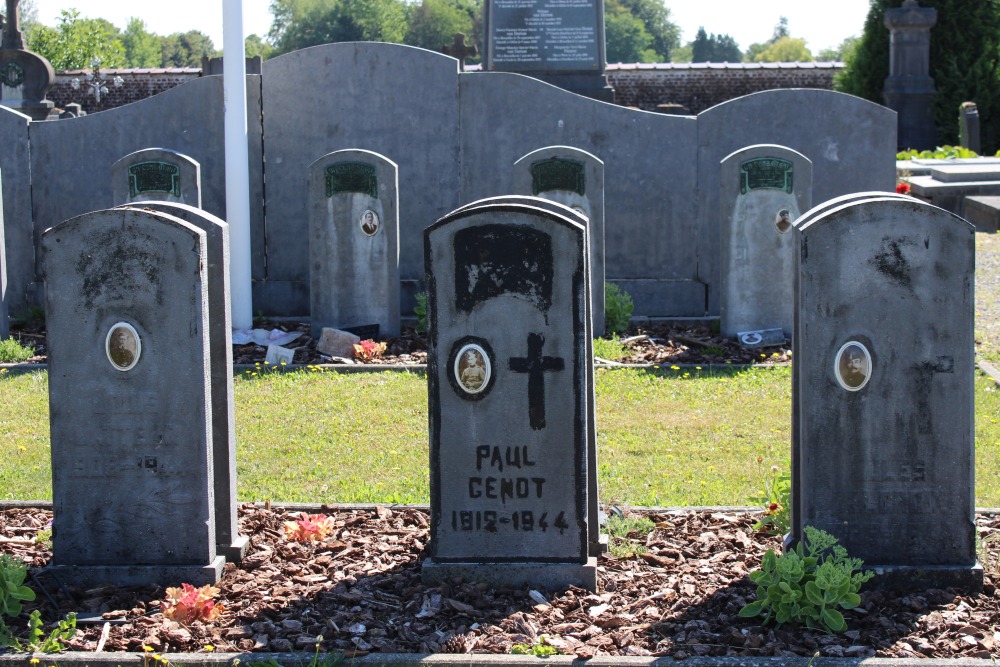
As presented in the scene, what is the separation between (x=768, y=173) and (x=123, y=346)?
23.7 ft

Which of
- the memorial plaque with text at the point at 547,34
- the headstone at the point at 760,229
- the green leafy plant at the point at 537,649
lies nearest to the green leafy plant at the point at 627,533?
the green leafy plant at the point at 537,649

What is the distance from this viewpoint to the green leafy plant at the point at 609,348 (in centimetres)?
1052

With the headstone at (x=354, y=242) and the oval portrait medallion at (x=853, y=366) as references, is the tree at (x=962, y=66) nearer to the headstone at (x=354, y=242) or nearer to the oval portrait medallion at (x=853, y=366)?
the headstone at (x=354, y=242)

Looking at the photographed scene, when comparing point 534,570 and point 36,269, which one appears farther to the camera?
point 36,269

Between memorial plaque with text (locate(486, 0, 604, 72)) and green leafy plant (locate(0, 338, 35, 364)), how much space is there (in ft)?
24.8

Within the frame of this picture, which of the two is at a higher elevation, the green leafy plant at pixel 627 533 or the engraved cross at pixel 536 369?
the engraved cross at pixel 536 369

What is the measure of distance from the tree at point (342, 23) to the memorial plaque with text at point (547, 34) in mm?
52436

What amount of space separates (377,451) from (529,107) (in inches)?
251

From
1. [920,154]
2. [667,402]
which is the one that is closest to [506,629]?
[667,402]

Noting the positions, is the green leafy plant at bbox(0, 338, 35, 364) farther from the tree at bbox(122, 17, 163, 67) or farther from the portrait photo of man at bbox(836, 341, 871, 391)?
the tree at bbox(122, 17, 163, 67)

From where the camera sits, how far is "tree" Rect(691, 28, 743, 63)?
88375mm

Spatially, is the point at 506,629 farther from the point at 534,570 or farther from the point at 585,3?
the point at 585,3

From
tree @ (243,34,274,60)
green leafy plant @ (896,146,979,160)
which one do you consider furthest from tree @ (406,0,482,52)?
green leafy plant @ (896,146,979,160)

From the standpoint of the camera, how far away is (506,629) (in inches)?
190
